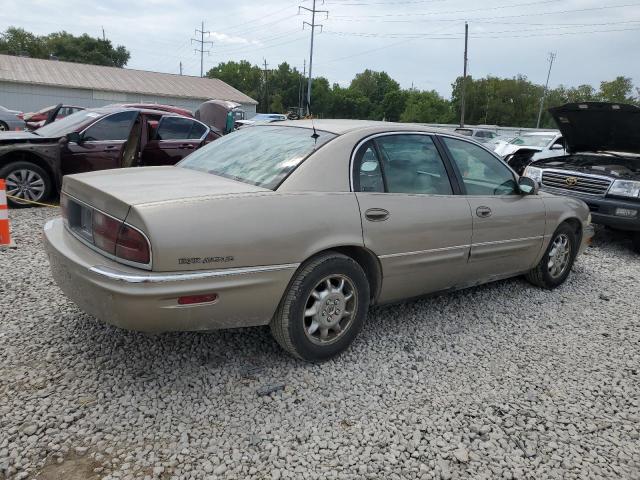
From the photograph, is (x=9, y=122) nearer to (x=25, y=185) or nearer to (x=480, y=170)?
(x=25, y=185)

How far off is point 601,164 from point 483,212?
15.8 ft

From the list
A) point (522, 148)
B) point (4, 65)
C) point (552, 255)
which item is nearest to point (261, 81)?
point (4, 65)

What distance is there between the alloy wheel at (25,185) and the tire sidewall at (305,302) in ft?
18.7

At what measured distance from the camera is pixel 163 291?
7.93 ft

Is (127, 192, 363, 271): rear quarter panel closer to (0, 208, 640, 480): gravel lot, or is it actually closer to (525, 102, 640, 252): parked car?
(0, 208, 640, 480): gravel lot

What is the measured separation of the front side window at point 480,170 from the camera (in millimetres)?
3920

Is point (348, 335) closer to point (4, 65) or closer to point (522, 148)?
point (522, 148)

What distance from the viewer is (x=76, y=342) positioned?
323cm

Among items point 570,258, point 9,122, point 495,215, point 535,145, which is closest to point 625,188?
point 570,258

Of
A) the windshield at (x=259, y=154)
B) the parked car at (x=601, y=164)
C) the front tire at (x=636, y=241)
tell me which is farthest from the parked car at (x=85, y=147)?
the front tire at (x=636, y=241)

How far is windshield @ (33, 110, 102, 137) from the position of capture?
7.42 metres

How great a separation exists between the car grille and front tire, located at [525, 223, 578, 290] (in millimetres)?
2243

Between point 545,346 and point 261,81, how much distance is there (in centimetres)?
9323

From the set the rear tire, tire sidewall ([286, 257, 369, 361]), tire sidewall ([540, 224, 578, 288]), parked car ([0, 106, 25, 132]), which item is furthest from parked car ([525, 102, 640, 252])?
parked car ([0, 106, 25, 132])
